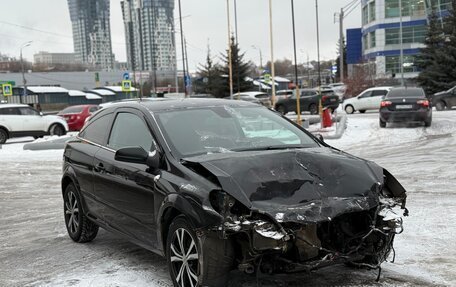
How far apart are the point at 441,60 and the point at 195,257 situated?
131 ft

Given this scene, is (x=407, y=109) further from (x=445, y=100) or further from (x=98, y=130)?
(x=98, y=130)

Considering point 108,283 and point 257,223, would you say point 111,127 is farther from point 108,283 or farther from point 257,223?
point 257,223

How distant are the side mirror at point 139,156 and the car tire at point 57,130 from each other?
764 inches

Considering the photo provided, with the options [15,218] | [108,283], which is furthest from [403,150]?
[108,283]

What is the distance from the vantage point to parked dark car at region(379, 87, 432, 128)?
60.4 feet

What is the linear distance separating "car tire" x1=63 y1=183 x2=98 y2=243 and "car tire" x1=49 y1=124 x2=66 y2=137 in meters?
17.3

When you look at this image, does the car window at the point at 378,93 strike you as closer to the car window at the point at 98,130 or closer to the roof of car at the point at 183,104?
the roof of car at the point at 183,104

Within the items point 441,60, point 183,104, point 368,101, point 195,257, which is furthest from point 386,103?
point 441,60

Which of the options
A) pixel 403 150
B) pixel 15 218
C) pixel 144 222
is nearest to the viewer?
pixel 144 222

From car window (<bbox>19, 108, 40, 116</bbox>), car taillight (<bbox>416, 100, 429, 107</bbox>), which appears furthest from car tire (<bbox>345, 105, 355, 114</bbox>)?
car window (<bbox>19, 108, 40, 116</bbox>)

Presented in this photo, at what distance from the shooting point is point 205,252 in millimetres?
3799

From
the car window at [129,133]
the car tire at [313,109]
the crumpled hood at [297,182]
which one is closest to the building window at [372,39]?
the car tire at [313,109]

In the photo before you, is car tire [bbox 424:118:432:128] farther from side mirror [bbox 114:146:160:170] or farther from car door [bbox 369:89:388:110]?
side mirror [bbox 114:146:160:170]

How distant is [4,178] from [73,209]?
6.97 m
